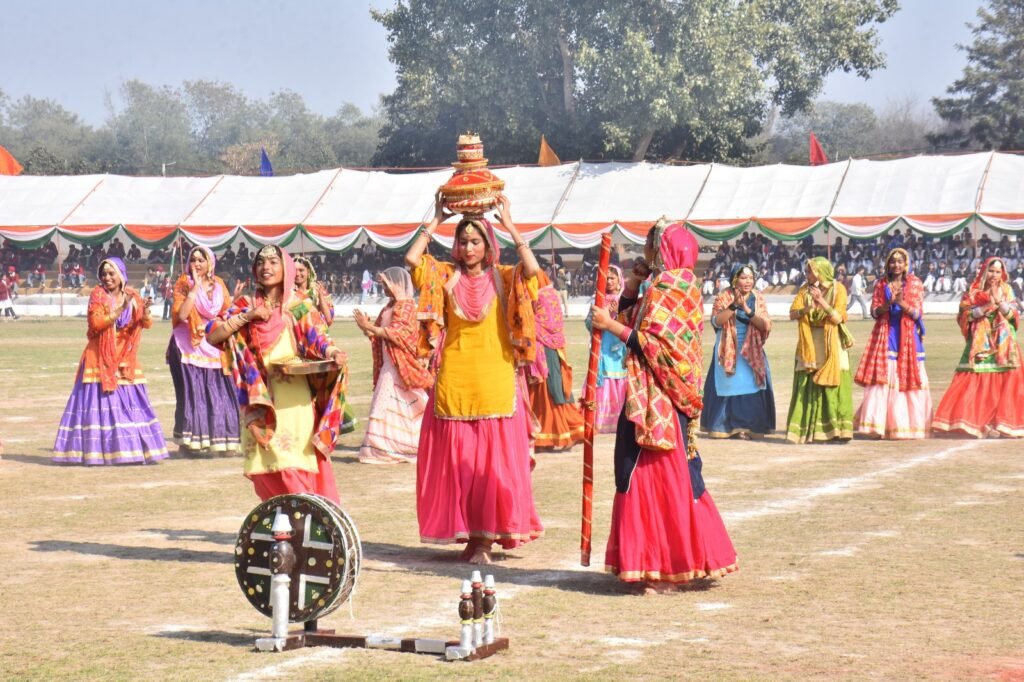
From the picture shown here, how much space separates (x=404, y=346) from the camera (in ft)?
47.1

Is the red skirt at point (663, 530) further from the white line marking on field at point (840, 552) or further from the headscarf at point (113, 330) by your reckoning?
the headscarf at point (113, 330)

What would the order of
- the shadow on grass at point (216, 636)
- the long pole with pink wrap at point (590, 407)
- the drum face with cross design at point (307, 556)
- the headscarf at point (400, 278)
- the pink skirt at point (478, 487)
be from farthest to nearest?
the headscarf at point (400, 278) → the pink skirt at point (478, 487) → the long pole with pink wrap at point (590, 407) → the shadow on grass at point (216, 636) → the drum face with cross design at point (307, 556)

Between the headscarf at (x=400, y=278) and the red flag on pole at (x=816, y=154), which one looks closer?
the headscarf at (x=400, y=278)

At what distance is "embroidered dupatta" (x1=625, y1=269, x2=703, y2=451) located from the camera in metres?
8.15

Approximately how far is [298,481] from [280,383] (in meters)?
0.55

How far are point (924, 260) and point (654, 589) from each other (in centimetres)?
3946

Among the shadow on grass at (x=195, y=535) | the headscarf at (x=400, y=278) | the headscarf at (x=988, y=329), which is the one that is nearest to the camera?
the shadow on grass at (x=195, y=535)

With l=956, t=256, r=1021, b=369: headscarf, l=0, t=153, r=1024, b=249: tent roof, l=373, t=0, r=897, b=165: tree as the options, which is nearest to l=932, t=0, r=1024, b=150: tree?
l=373, t=0, r=897, b=165: tree

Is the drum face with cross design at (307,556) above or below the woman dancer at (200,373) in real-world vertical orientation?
below

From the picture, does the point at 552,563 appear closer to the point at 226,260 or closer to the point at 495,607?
the point at 495,607

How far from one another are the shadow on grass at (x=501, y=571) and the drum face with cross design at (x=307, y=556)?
5.84 feet

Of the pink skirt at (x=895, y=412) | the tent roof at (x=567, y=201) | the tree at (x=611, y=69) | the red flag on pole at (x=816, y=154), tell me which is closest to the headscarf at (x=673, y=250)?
the pink skirt at (x=895, y=412)

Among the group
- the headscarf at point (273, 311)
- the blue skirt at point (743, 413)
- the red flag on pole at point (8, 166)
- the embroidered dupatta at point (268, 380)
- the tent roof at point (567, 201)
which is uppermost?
the red flag on pole at point (8, 166)

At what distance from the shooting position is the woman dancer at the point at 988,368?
1589 cm
